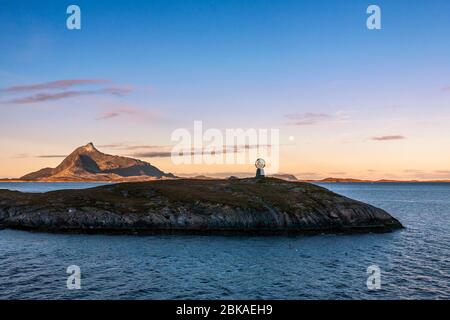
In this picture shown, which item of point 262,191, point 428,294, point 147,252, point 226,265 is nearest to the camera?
point 428,294

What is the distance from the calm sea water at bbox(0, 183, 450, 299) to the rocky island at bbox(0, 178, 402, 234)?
26.2 ft

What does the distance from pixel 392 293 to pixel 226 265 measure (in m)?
22.3

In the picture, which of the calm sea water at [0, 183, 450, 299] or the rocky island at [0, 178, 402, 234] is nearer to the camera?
the calm sea water at [0, 183, 450, 299]

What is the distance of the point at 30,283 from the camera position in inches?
1718

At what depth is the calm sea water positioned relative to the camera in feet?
Answer: 137

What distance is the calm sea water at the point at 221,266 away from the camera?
41844mm

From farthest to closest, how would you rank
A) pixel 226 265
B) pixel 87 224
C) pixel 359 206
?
pixel 359 206, pixel 87 224, pixel 226 265

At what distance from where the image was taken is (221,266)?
53.9 m

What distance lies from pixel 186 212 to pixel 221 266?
125 feet

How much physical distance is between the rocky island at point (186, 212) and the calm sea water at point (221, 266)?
7971 millimetres
